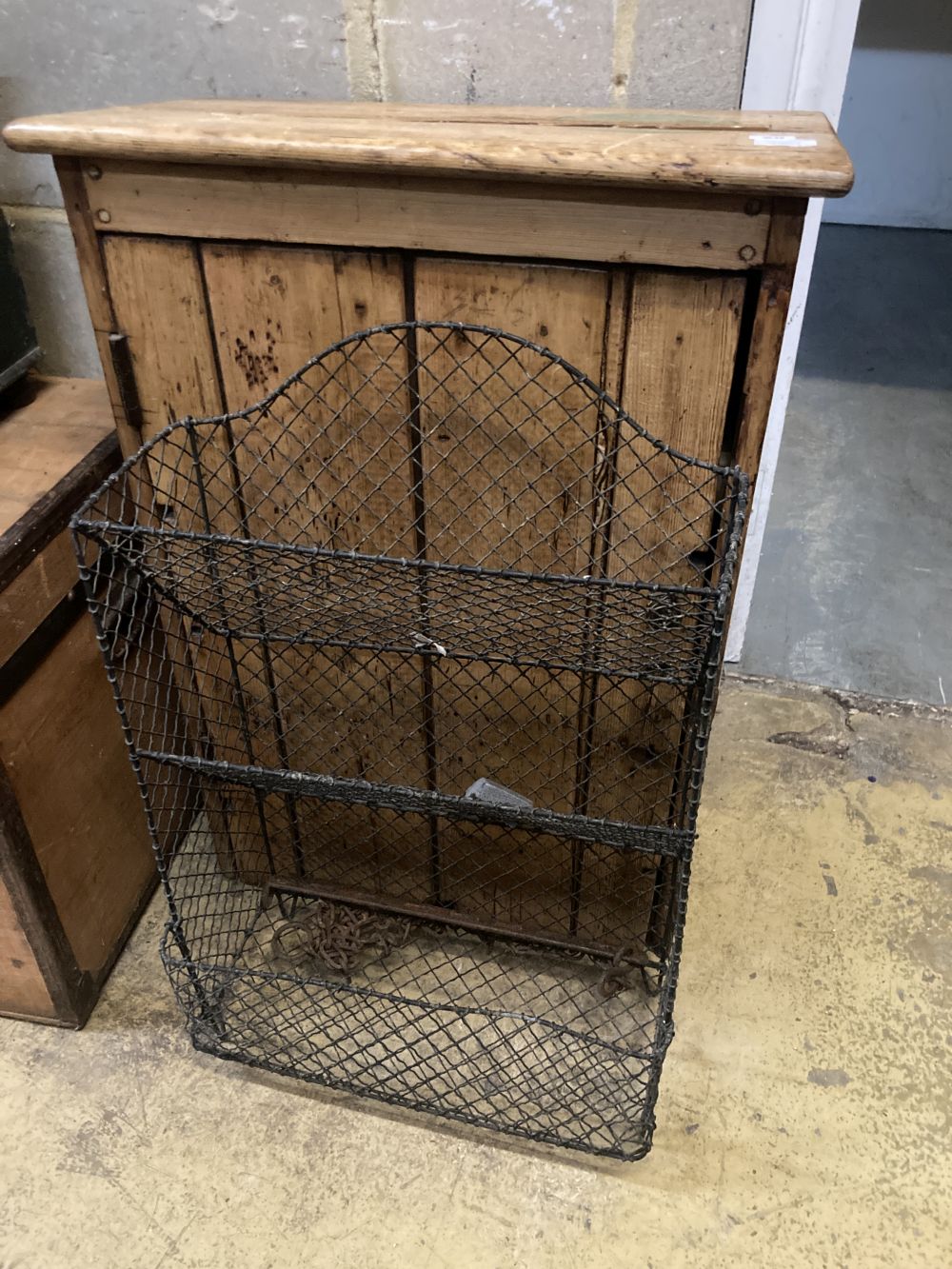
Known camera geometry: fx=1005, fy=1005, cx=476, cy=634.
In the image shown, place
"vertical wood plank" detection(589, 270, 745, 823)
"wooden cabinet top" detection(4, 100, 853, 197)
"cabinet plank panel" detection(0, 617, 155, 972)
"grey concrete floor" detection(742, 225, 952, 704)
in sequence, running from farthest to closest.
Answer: "grey concrete floor" detection(742, 225, 952, 704) < "cabinet plank panel" detection(0, 617, 155, 972) < "vertical wood plank" detection(589, 270, 745, 823) < "wooden cabinet top" detection(4, 100, 853, 197)

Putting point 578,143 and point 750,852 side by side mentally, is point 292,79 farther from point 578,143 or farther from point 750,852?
point 750,852

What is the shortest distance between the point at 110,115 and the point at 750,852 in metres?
1.32

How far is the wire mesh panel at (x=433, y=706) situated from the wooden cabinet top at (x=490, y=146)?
16 cm

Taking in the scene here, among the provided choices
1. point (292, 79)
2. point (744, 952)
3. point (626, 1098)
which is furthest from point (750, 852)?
point (292, 79)

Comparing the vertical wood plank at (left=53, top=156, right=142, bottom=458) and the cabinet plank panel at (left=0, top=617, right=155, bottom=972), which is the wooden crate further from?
the vertical wood plank at (left=53, top=156, right=142, bottom=458)

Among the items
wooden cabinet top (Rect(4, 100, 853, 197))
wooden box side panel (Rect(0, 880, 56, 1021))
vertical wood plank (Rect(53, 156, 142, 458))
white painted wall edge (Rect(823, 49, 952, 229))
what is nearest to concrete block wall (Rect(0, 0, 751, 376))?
wooden cabinet top (Rect(4, 100, 853, 197))

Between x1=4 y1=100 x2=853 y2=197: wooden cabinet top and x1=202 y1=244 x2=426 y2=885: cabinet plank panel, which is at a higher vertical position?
x1=4 y1=100 x2=853 y2=197: wooden cabinet top

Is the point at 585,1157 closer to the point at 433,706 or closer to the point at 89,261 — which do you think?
the point at 433,706

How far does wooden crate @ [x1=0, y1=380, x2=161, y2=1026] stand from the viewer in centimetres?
115

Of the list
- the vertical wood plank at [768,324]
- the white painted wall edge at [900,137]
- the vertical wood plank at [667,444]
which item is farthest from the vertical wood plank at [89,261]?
the white painted wall edge at [900,137]

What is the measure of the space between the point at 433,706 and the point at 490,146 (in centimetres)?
65

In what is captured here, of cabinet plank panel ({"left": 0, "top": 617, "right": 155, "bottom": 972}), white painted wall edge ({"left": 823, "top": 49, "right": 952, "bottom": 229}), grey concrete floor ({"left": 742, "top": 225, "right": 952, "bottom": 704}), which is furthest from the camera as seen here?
white painted wall edge ({"left": 823, "top": 49, "right": 952, "bottom": 229})

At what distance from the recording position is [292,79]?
130 cm

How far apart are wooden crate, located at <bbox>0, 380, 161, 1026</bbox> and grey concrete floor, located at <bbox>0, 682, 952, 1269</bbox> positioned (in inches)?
3.8
